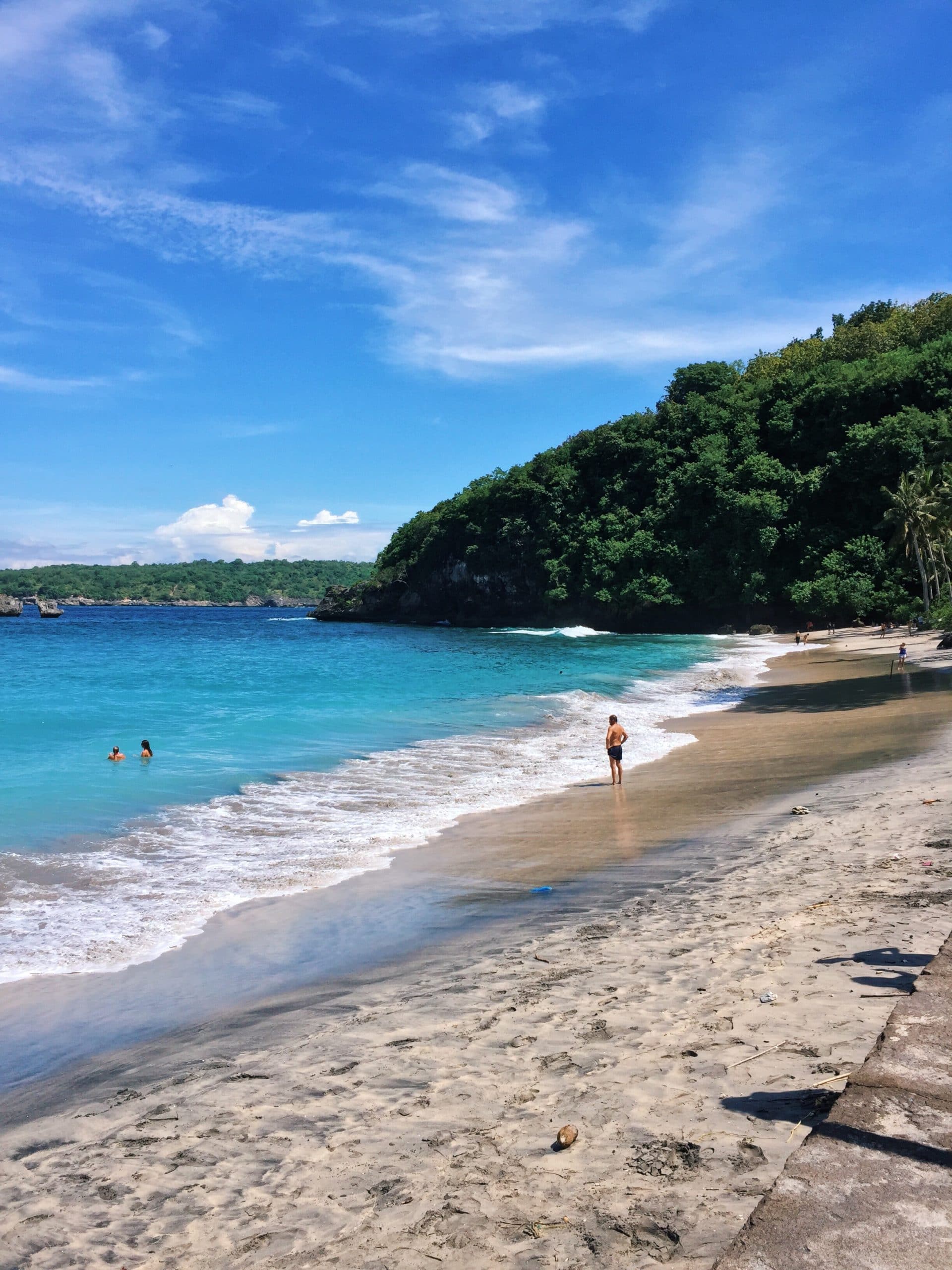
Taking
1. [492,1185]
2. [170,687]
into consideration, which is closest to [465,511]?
[170,687]

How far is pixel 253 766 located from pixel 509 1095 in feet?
40.0

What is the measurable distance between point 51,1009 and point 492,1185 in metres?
3.89

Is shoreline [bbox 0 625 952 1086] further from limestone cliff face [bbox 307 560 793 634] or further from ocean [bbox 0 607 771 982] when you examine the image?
limestone cliff face [bbox 307 560 793 634]

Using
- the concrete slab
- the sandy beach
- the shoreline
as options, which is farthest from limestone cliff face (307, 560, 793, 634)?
the concrete slab

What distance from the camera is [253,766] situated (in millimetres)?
15664

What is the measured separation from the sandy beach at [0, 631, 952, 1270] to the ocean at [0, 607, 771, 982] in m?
1.87

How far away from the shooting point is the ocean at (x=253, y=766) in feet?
28.0

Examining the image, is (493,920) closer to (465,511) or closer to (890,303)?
(465,511)

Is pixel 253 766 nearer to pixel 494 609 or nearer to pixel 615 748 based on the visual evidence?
pixel 615 748

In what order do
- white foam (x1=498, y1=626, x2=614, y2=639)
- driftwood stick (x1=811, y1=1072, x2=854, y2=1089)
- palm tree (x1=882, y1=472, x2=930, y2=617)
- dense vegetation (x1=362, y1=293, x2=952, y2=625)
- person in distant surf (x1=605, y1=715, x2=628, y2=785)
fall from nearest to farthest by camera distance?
driftwood stick (x1=811, y1=1072, x2=854, y2=1089) < person in distant surf (x1=605, y1=715, x2=628, y2=785) < palm tree (x1=882, y1=472, x2=930, y2=617) < dense vegetation (x1=362, y1=293, x2=952, y2=625) < white foam (x1=498, y1=626, x2=614, y2=639)

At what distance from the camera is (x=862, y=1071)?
128 inches

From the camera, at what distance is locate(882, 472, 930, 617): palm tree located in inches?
1889

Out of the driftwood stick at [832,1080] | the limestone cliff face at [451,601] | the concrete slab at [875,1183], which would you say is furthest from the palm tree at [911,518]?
the concrete slab at [875,1183]

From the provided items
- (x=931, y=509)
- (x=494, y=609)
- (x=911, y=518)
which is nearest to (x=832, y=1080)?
(x=931, y=509)
